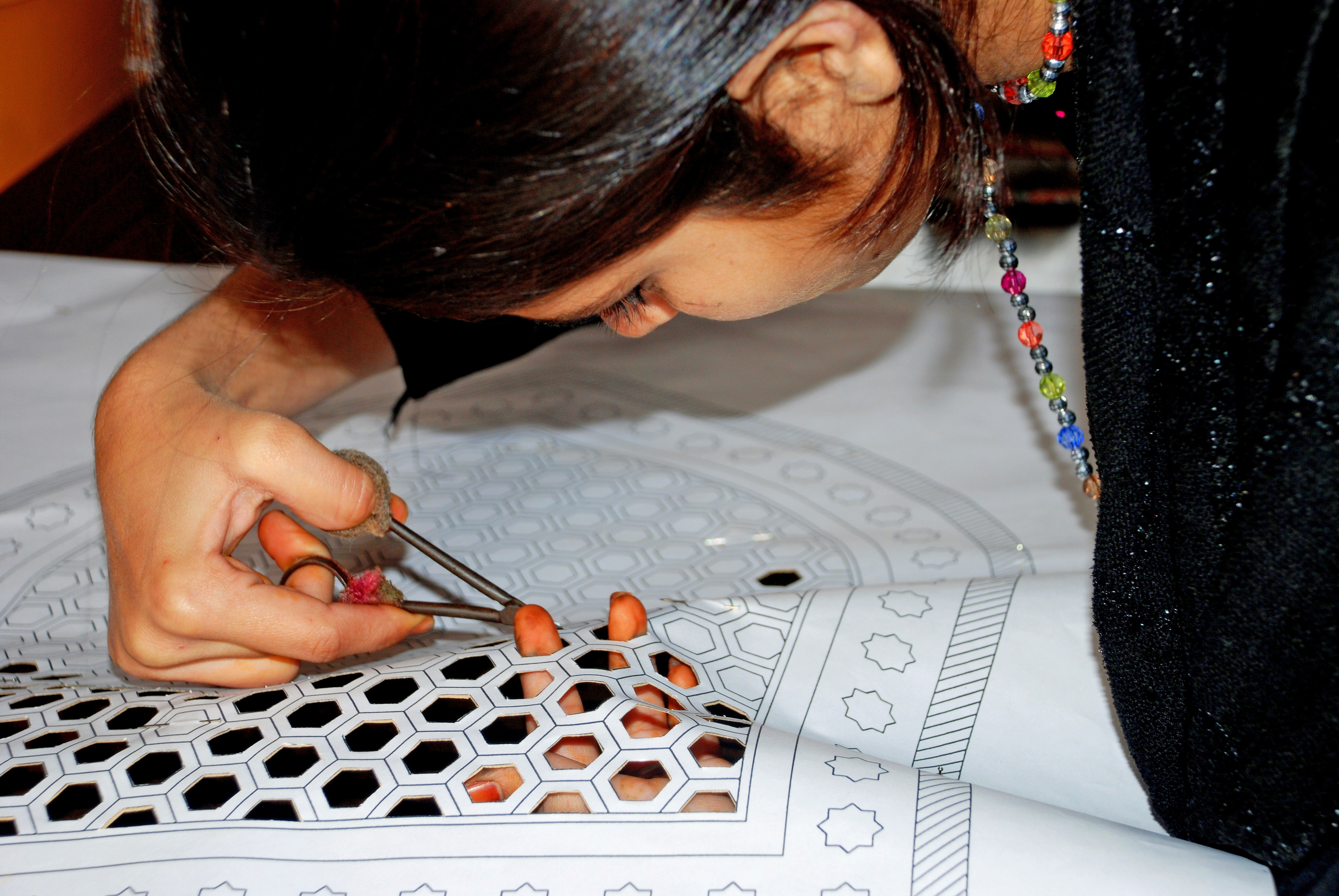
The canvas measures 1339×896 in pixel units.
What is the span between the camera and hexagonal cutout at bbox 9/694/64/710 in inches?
24.0

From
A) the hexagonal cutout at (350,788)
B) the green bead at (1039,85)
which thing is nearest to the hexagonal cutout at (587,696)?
the hexagonal cutout at (350,788)

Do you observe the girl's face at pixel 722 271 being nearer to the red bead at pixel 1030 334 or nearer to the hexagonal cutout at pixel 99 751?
the red bead at pixel 1030 334

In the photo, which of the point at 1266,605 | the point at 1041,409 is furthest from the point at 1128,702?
the point at 1041,409

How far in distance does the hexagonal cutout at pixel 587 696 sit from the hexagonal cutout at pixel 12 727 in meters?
0.30

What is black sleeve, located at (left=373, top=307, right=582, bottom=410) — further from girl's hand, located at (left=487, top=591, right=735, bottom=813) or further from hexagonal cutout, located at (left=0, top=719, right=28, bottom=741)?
hexagonal cutout, located at (left=0, top=719, right=28, bottom=741)

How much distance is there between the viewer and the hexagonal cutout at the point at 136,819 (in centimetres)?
50

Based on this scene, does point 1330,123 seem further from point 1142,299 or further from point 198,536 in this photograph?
point 198,536

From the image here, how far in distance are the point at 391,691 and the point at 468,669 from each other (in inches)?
1.7

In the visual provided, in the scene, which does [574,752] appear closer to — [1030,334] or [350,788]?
[350,788]

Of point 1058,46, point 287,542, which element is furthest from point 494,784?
point 1058,46

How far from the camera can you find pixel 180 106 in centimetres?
45

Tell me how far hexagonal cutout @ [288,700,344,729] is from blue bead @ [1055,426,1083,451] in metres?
0.47

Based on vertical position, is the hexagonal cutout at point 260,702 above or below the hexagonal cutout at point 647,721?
below

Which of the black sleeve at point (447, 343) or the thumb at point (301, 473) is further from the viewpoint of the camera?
the black sleeve at point (447, 343)
